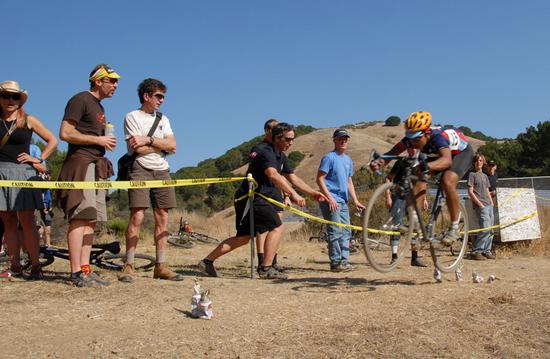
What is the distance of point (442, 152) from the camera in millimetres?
5812

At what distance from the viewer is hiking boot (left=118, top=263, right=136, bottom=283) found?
564 centimetres

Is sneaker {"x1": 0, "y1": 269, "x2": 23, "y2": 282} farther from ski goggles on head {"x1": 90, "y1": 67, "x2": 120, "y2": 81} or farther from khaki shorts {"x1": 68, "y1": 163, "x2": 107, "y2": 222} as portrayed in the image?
ski goggles on head {"x1": 90, "y1": 67, "x2": 120, "y2": 81}

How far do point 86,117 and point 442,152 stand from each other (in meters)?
3.87

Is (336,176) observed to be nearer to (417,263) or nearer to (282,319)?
(417,263)

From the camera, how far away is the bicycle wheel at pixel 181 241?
43.3 feet

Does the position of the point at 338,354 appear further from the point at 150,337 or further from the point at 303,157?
the point at 303,157

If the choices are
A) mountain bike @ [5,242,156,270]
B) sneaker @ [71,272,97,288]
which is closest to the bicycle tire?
mountain bike @ [5,242,156,270]

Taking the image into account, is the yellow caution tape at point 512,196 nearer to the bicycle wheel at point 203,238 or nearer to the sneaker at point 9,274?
the bicycle wheel at point 203,238

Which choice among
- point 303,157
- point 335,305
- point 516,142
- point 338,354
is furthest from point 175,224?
point 303,157

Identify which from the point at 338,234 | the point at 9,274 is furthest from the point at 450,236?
the point at 9,274

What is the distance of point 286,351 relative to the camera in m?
3.53

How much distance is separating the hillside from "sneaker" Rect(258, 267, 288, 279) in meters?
53.7

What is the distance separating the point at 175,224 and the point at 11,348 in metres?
15.7

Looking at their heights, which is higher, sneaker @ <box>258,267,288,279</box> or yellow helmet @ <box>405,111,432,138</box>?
yellow helmet @ <box>405,111,432,138</box>
